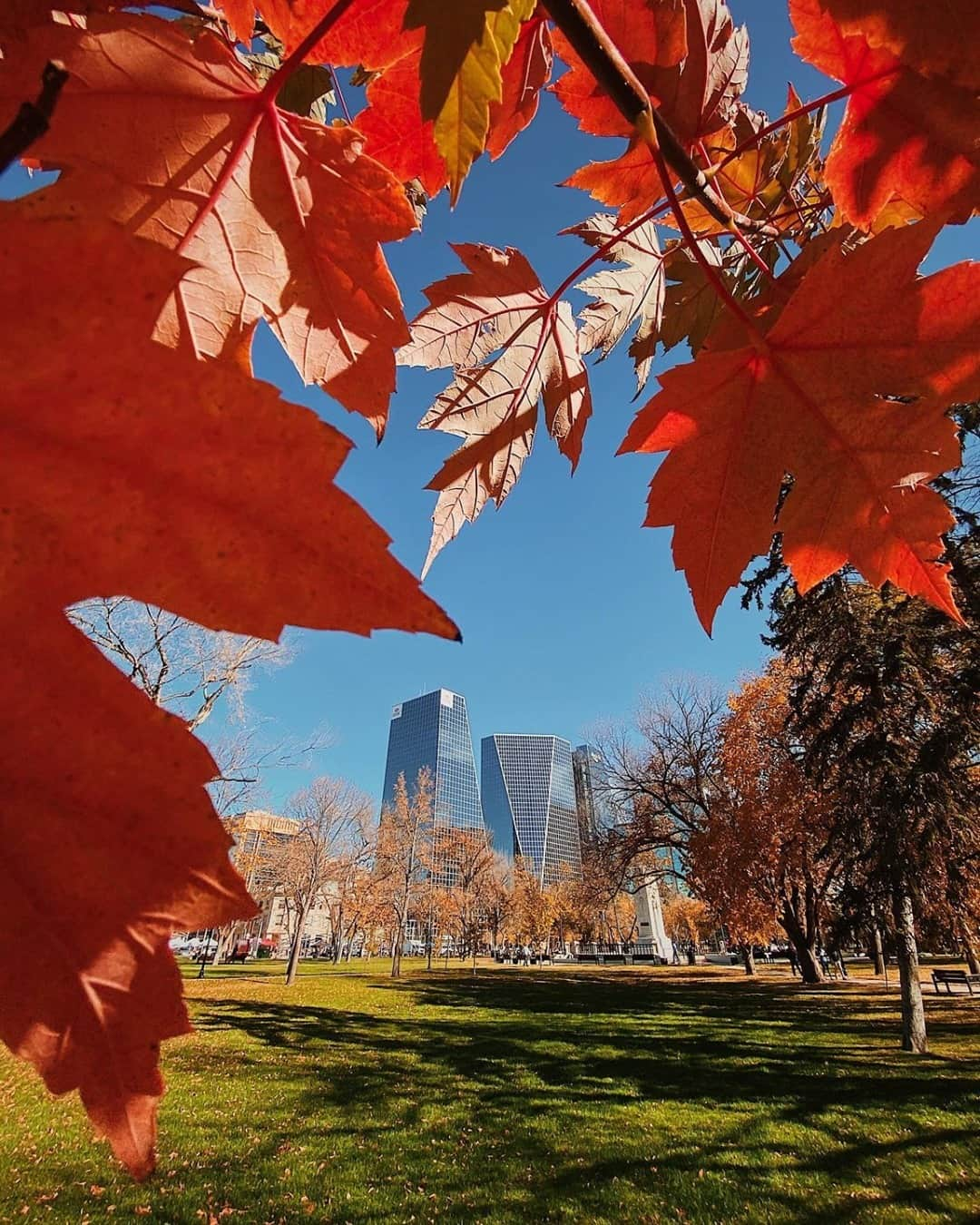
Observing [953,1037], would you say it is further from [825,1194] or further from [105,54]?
[105,54]

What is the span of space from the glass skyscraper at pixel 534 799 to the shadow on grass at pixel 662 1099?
52.1 metres

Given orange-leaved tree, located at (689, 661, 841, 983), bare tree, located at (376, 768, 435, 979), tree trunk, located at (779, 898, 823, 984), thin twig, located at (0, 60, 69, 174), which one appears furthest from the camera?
bare tree, located at (376, 768, 435, 979)

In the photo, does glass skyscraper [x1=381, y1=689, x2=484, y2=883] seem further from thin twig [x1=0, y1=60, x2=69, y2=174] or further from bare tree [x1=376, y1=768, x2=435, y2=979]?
thin twig [x1=0, y1=60, x2=69, y2=174]

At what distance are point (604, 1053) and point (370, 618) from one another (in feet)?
39.2

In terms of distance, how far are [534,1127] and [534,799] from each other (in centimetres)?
6185

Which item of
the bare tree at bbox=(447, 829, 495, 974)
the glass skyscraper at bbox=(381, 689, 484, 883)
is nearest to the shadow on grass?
the bare tree at bbox=(447, 829, 495, 974)

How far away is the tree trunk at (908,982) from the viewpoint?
9594 millimetres

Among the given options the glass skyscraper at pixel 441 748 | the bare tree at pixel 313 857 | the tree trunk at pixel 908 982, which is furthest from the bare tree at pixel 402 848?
the glass skyscraper at pixel 441 748

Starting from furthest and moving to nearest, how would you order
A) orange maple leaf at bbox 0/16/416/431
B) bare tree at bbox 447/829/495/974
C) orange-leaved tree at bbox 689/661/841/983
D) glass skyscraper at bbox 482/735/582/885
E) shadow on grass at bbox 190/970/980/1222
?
glass skyscraper at bbox 482/735/582/885 < bare tree at bbox 447/829/495/974 < orange-leaved tree at bbox 689/661/841/983 < shadow on grass at bbox 190/970/980/1222 < orange maple leaf at bbox 0/16/416/431

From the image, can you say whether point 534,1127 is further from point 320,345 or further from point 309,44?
point 309,44

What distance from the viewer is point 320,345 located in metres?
0.48

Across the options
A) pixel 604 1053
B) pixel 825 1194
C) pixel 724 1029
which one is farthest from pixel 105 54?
pixel 724 1029

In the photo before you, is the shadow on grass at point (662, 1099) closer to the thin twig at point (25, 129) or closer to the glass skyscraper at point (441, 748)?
the thin twig at point (25, 129)

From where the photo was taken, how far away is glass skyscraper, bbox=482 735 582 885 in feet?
214
